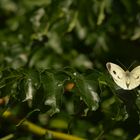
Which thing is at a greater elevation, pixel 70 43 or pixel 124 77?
pixel 124 77

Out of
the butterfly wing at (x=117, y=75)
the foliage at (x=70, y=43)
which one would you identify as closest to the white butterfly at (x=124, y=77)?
the butterfly wing at (x=117, y=75)

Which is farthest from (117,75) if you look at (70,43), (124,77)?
(70,43)

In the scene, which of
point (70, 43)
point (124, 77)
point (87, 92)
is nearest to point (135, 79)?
point (124, 77)

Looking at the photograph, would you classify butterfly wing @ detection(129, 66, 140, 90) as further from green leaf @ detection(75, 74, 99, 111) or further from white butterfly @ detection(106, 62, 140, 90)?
green leaf @ detection(75, 74, 99, 111)

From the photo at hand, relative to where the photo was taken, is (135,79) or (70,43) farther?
(70,43)

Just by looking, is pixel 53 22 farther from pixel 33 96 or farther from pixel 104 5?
pixel 33 96

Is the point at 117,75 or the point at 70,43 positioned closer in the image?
the point at 117,75

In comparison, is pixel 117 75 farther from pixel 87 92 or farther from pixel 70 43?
pixel 70 43

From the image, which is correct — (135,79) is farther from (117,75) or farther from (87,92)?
(87,92)

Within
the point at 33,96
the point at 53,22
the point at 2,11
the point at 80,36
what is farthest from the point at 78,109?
the point at 2,11
